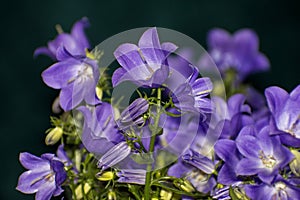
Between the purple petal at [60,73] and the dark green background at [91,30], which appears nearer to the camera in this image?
the purple petal at [60,73]

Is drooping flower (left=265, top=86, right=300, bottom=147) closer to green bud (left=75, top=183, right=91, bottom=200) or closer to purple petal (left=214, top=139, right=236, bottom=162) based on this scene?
purple petal (left=214, top=139, right=236, bottom=162)

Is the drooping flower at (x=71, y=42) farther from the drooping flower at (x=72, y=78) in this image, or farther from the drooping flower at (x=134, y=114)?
the drooping flower at (x=134, y=114)

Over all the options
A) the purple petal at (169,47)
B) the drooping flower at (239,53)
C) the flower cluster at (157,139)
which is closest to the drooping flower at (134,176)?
the flower cluster at (157,139)

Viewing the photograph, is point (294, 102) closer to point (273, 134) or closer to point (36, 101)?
point (273, 134)

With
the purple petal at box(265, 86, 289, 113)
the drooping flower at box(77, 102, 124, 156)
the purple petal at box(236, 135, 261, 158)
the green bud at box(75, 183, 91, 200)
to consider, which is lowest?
the purple petal at box(236, 135, 261, 158)

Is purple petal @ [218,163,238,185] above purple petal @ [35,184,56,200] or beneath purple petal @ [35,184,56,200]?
beneath

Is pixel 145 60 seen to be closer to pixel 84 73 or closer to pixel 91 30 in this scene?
pixel 84 73

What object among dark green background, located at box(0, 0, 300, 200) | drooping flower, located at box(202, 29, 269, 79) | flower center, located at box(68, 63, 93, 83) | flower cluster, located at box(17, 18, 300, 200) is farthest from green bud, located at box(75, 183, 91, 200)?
dark green background, located at box(0, 0, 300, 200)
